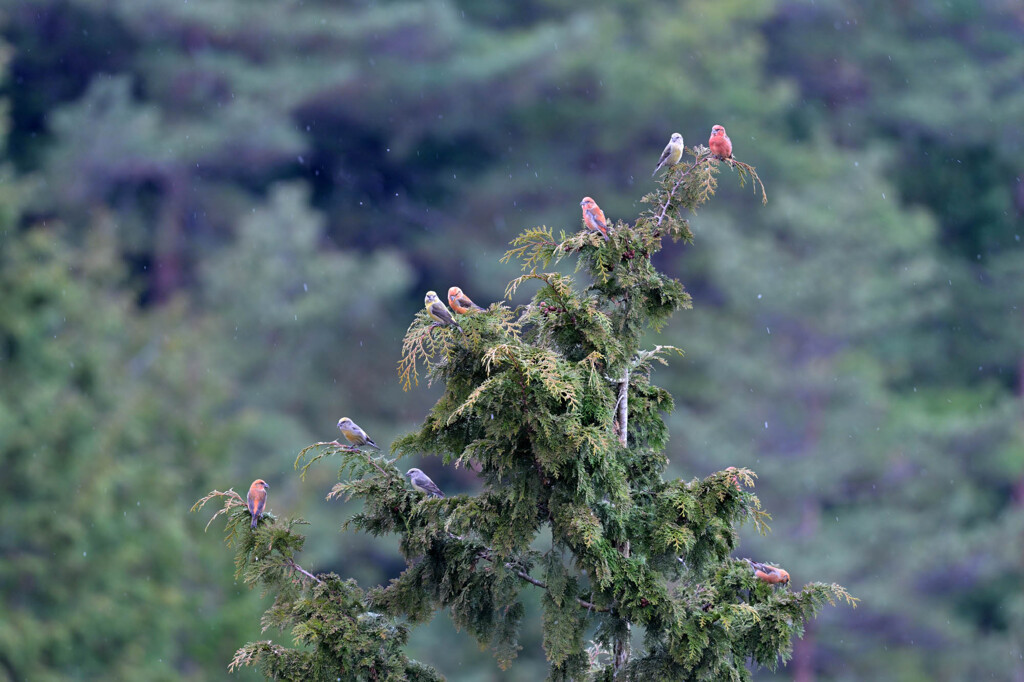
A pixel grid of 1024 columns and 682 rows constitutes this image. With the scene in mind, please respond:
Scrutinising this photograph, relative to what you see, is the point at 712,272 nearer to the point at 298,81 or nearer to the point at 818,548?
the point at 818,548

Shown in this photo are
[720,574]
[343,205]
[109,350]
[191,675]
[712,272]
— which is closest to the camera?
[720,574]

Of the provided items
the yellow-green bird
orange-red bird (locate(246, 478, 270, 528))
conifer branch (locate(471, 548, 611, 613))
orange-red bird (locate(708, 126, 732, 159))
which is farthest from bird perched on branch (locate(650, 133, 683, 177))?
orange-red bird (locate(246, 478, 270, 528))

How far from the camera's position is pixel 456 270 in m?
18.7

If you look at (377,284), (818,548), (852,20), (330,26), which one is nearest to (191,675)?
(377,284)

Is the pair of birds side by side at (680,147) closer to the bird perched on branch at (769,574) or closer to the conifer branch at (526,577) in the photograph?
the bird perched on branch at (769,574)

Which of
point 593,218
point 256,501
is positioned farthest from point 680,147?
point 256,501

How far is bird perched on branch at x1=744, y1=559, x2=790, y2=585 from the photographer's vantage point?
3.73 m

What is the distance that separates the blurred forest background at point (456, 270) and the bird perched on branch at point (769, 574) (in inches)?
390

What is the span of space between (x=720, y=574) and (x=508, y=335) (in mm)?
1116

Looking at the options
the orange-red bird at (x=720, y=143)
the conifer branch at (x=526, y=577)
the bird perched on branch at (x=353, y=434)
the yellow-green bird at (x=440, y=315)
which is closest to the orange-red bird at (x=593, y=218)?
the yellow-green bird at (x=440, y=315)

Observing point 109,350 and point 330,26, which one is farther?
point 330,26

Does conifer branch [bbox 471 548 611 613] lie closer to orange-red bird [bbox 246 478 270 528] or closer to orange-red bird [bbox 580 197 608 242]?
orange-red bird [bbox 246 478 270 528]

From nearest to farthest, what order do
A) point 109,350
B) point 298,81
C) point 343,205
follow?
1. point 109,350
2. point 298,81
3. point 343,205

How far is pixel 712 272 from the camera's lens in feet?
55.0
